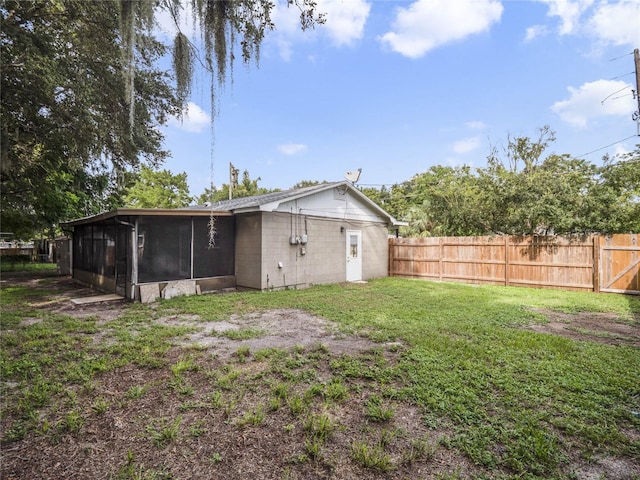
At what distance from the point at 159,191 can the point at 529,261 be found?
27729 mm

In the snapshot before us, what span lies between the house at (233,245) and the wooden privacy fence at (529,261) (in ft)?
6.33

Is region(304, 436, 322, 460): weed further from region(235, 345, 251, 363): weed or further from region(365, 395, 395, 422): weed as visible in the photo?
region(235, 345, 251, 363): weed

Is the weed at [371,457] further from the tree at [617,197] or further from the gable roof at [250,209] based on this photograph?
the tree at [617,197]

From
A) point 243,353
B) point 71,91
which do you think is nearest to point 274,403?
point 243,353

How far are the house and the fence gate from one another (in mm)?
6381

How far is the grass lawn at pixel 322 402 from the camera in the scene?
1.94 meters

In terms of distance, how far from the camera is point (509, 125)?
1310 centimetres

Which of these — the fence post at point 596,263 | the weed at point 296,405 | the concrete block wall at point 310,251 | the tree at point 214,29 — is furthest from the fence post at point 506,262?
the weed at point 296,405

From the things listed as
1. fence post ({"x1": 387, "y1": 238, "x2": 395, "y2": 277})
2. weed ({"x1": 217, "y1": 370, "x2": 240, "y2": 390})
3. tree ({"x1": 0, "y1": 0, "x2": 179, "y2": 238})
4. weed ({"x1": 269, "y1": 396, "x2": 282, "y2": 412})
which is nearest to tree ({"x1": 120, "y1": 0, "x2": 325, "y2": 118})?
tree ({"x1": 0, "y1": 0, "x2": 179, "y2": 238})

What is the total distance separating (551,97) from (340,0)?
13545mm

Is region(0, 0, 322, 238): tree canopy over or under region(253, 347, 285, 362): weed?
over

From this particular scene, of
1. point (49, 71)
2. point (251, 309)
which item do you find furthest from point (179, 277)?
point (49, 71)

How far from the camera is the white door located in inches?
418

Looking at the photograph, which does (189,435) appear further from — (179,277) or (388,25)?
(388,25)
